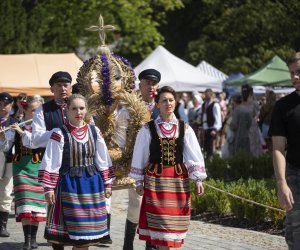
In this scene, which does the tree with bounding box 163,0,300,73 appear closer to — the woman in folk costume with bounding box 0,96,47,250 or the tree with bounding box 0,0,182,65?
the tree with bounding box 0,0,182,65

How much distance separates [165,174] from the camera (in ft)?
23.4

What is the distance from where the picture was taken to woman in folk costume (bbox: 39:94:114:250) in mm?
6965

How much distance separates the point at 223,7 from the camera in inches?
1560

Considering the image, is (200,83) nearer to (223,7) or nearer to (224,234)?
(224,234)

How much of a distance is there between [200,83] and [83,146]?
50.3ft

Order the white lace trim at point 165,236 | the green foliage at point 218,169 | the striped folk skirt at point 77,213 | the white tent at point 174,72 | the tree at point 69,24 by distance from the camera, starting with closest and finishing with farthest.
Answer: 1. the striped folk skirt at point 77,213
2. the white lace trim at point 165,236
3. the green foliage at point 218,169
4. the tree at point 69,24
5. the white tent at point 174,72

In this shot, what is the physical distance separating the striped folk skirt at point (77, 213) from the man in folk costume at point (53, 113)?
1039 millimetres

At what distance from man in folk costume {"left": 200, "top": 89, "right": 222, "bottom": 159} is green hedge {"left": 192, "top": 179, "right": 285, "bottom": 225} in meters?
7.92

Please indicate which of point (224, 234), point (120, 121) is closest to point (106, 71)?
point (120, 121)

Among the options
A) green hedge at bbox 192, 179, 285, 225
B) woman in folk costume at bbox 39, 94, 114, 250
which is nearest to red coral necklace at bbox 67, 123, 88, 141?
woman in folk costume at bbox 39, 94, 114, 250

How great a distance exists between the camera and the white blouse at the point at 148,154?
717cm

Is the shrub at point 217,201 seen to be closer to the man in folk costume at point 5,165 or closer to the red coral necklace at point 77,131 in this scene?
the man in folk costume at point 5,165

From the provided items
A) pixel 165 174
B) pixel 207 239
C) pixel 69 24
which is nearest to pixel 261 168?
pixel 207 239

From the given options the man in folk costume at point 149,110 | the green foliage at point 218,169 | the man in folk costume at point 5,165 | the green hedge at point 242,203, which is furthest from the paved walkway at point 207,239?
the green foliage at point 218,169
